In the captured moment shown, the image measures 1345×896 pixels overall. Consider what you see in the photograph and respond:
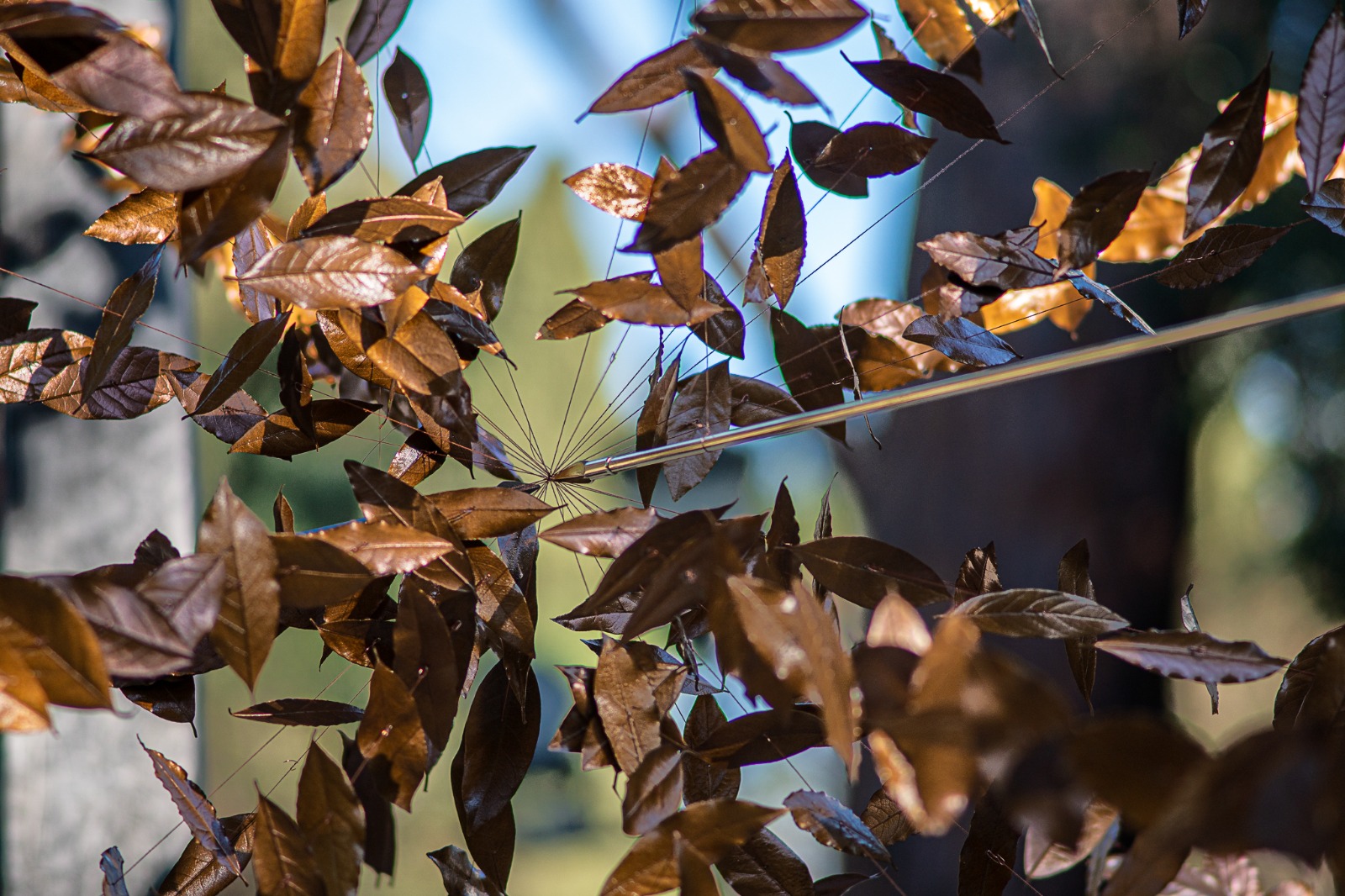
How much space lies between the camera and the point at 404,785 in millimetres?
195

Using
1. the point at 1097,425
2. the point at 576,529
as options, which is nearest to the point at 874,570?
the point at 576,529

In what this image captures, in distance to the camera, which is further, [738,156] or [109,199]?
[109,199]

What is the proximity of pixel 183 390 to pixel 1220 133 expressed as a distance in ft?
0.99

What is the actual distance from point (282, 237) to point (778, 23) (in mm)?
192

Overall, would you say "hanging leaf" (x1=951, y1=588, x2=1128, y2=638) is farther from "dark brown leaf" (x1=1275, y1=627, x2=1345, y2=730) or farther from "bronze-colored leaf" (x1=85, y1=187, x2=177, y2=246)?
"bronze-colored leaf" (x1=85, y1=187, x2=177, y2=246)

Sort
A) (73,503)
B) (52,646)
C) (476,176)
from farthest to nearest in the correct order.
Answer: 1. (73,503)
2. (476,176)
3. (52,646)

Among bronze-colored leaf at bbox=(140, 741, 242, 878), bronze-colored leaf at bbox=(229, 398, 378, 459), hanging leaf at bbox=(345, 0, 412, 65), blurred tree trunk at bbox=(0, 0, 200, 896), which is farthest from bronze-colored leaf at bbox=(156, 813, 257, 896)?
blurred tree trunk at bbox=(0, 0, 200, 896)

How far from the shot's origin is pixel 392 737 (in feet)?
0.65

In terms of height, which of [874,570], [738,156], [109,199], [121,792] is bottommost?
[121,792]

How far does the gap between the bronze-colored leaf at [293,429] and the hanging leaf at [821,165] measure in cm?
14

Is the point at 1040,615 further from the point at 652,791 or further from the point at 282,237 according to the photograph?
the point at 282,237

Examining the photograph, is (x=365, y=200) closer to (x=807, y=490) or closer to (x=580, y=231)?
(x=807, y=490)

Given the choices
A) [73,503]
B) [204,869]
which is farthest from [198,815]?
[73,503]

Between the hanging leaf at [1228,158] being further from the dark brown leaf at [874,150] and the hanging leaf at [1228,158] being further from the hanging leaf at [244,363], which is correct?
the hanging leaf at [244,363]
